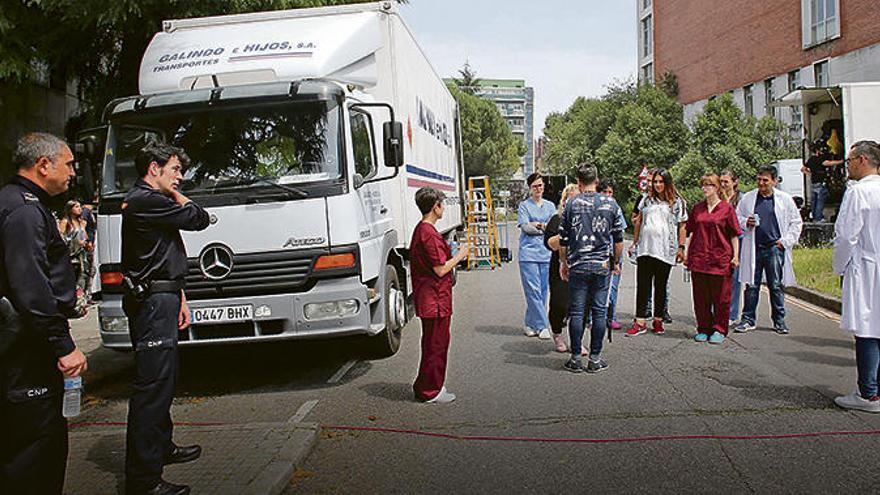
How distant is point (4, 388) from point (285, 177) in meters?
3.73

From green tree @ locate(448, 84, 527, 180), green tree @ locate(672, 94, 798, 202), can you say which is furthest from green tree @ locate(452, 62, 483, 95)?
green tree @ locate(672, 94, 798, 202)

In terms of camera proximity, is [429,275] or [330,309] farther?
[330,309]

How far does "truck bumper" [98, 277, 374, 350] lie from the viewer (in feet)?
22.5

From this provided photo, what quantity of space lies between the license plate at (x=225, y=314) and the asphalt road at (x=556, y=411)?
0.77 metres

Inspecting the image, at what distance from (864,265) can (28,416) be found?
5667 mm

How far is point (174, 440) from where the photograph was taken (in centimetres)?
581

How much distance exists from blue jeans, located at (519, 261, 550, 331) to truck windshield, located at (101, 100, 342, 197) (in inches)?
121

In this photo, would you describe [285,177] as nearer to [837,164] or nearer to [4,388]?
[4,388]

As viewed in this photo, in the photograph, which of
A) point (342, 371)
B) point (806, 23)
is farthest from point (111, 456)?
point (806, 23)

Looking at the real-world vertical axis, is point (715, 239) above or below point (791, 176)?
below

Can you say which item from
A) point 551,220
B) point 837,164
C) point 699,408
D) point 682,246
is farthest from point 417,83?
point 837,164

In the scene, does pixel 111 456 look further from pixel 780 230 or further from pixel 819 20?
pixel 819 20

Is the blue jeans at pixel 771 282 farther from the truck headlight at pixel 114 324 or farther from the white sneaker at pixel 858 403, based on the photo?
Result: the truck headlight at pixel 114 324

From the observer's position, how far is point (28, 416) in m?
3.59
